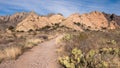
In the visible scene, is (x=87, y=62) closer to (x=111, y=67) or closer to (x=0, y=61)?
(x=111, y=67)

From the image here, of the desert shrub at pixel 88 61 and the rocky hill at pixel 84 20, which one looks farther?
the rocky hill at pixel 84 20

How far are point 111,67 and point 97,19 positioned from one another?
120 metres

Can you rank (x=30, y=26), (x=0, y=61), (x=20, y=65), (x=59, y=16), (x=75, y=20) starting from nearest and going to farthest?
(x=20, y=65)
(x=0, y=61)
(x=30, y=26)
(x=75, y=20)
(x=59, y=16)

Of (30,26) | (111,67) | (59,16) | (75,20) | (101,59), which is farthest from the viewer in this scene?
(59,16)

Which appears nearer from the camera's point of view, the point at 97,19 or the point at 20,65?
the point at 20,65

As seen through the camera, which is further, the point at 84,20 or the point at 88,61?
the point at 84,20

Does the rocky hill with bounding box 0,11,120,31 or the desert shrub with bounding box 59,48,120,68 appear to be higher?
the desert shrub with bounding box 59,48,120,68

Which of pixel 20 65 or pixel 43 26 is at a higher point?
pixel 20 65

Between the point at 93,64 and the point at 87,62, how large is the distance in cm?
56

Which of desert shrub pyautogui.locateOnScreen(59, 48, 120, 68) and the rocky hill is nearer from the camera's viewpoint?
desert shrub pyautogui.locateOnScreen(59, 48, 120, 68)

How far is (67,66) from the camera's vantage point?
35.8ft

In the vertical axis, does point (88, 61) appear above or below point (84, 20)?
above

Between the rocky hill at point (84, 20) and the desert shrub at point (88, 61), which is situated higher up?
the desert shrub at point (88, 61)

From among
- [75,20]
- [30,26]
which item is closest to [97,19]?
[75,20]
